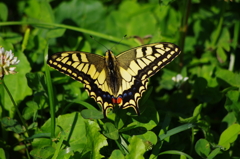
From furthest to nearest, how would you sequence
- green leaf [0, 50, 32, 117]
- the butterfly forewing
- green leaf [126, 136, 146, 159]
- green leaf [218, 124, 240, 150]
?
green leaf [0, 50, 32, 117] → the butterfly forewing → green leaf [218, 124, 240, 150] → green leaf [126, 136, 146, 159]

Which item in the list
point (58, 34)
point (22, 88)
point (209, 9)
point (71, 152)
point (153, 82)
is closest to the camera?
point (71, 152)

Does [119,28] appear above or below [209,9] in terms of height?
below

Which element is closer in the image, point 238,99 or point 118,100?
point 118,100

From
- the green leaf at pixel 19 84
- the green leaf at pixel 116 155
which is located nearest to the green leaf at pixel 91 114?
the green leaf at pixel 116 155

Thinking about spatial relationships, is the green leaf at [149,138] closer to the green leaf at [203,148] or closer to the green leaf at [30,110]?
the green leaf at [203,148]

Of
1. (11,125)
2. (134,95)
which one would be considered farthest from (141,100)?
(11,125)

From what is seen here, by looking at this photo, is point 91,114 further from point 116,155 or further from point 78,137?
point 116,155

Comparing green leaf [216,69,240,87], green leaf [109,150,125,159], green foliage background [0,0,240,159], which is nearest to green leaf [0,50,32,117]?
green foliage background [0,0,240,159]

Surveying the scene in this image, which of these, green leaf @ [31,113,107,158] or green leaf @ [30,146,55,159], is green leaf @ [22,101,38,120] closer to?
green leaf @ [31,113,107,158]

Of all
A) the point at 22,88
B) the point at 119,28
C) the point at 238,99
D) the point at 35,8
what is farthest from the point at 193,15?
the point at 22,88

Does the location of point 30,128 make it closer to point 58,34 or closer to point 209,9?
point 58,34
